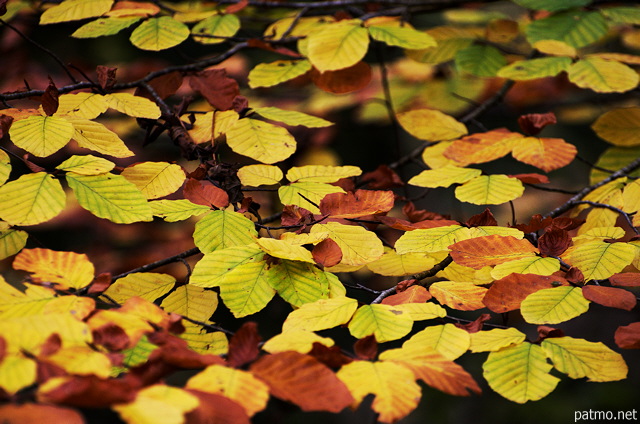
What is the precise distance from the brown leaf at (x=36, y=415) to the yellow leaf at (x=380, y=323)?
0.37 meters

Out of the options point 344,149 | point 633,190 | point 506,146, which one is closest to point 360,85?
point 506,146

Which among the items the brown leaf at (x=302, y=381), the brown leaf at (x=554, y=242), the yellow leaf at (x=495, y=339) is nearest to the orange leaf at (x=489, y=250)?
the brown leaf at (x=554, y=242)

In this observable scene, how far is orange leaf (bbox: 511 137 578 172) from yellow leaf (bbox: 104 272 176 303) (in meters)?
0.77

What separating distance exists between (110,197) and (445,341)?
563mm

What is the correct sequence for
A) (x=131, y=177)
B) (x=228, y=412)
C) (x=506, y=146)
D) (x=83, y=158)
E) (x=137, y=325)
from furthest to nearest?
(x=506, y=146) < (x=131, y=177) < (x=83, y=158) < (x=137, y=325) < (x=228, y=412)

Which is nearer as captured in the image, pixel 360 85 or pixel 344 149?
pixel 360 85

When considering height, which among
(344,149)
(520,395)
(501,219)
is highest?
(520,395)

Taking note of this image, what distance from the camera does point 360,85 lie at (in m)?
1.36

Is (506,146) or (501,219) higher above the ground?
(506,146)

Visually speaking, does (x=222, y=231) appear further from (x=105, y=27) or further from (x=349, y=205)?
(x=105, y=27)

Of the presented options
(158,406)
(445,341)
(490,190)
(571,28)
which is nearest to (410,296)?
(445,341)

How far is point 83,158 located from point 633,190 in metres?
1.06

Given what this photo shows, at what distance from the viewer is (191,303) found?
91 cm

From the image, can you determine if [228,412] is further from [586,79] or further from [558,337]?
[586,79]
